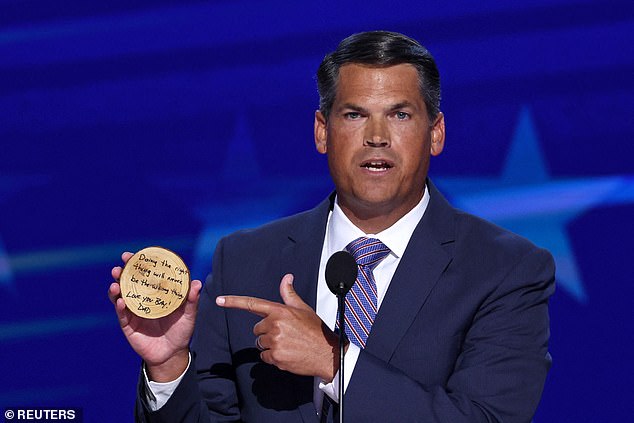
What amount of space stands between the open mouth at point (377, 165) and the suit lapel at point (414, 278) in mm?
161

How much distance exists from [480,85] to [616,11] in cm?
46

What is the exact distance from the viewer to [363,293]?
89.7 inches

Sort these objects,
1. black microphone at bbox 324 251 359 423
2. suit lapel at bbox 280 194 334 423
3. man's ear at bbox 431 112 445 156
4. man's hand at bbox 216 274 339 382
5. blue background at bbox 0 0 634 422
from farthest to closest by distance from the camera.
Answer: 1. blue background at bbox 0 0 634 422
2. man's ear at bbox 431 112 445 156
3. suit lapel at bbox 280 194 334 423
4. man's hand at bbox 216 274 339 382
5. black microphone at bbox 324 251 359 423

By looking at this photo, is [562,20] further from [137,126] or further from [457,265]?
[137,126]

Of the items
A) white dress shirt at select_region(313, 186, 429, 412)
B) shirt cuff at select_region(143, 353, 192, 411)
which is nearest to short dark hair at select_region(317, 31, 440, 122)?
white dress shirt at select_region(313, 186, 429, 412)

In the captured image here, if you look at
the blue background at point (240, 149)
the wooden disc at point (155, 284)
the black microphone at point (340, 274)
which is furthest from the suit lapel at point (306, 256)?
the blue background at point (240, 149)

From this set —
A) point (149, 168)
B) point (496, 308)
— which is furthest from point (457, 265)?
point (149, 168)

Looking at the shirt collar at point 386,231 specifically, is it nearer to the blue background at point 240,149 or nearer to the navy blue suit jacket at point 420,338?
the navy blue suit jacket at point 420,338

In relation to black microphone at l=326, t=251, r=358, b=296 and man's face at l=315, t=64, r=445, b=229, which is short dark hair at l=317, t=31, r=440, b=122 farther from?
black microphone at l=326, t=251, r=358, b=296

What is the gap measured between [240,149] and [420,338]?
4.27 feet

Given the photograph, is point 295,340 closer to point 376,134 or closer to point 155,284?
point 155,284

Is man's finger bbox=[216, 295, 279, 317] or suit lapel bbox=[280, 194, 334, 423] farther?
suit lapel bbox=[280, 194, 334, 423]

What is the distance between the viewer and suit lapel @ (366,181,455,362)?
7.22ft

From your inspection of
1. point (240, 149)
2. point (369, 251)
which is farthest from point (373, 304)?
point (240, 149)
